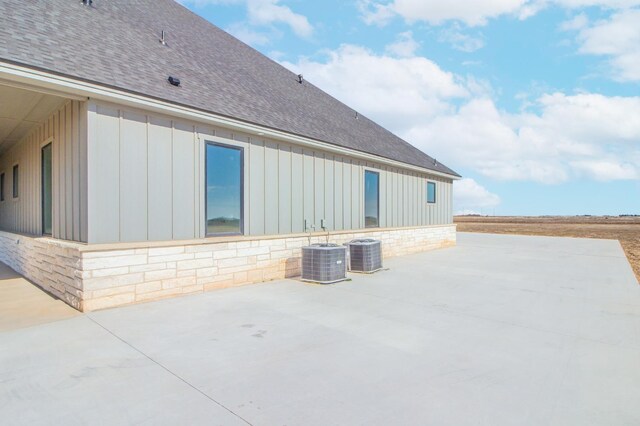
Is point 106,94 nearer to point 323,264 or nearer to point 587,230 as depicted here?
point 323,264

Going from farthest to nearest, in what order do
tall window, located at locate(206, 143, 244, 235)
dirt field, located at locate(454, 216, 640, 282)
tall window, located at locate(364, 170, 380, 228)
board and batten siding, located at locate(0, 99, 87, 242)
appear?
A: dirt field, located at locate(454, 216, 640, 282)
tall window, located at locate(364, 170, 380, 228)
tall window, located at locate(206, 143, 244, 235)
board and batten siding, located at locate(0, 99, 87, 242)

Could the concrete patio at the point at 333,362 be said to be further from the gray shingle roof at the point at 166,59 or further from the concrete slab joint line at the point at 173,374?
the gray shingle roof at the point at 166,59

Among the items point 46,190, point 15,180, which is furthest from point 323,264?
point 15,180

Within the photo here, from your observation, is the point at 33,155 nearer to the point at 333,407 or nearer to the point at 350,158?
the point at 350,158

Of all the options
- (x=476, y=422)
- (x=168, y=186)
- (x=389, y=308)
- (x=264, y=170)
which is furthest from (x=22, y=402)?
(x=264, y=170)

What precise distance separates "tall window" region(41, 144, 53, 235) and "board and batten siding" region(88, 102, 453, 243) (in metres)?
2.53

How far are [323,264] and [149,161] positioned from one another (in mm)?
3724

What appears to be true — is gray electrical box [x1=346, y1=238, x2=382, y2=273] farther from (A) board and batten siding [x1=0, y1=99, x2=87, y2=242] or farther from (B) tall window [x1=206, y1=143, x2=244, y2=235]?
(A) board and batten siding [x1=0, y1=99, x2=87, y2=242]

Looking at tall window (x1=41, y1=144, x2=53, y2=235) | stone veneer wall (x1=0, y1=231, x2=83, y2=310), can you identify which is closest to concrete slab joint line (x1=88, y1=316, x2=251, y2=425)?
stone veneer wall (x1=0, y1=231, x2=83, y2=310)

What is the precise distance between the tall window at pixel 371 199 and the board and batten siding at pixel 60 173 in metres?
7.32

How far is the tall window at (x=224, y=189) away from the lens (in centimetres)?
653

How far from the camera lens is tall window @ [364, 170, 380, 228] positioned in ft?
35.1

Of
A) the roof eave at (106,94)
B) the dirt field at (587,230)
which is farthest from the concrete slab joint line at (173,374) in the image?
the dirt field at (587,230)

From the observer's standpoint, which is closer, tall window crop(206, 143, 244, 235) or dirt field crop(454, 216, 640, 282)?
tall window crop(206, 143, 244, 235)
